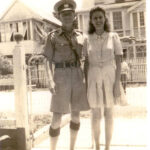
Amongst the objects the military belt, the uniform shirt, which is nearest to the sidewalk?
the military belt

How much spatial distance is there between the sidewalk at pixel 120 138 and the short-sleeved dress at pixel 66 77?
995 mm

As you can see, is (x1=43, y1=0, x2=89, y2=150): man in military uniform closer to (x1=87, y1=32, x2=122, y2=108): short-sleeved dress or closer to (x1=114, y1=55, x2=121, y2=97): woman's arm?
(x1=87, y1=32, x2=122, y2=108): short-sleeved dress

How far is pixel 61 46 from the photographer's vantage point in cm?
335

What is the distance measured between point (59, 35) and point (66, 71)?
16.9 inches

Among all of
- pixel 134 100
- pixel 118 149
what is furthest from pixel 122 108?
pixel 118 149

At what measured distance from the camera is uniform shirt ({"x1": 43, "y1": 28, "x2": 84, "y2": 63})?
3350 millimetres

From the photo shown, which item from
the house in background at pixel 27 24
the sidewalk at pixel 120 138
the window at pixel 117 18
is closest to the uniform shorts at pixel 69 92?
the sidewalk at pixel 120 138

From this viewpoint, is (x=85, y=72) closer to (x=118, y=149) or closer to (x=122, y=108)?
(x=118, y=149)

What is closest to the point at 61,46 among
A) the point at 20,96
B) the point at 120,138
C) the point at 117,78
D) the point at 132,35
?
the point at 117,78

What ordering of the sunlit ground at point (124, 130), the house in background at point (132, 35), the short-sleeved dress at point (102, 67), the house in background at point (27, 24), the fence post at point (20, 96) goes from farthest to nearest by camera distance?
the house in background at point (27, 24)
the house in background at point (132, 35)
the sunlit ground at point (124, 130)
the fence post at point (20, 96)
the short-sleeved dress at point (102, 67)

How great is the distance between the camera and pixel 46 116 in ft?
20.5

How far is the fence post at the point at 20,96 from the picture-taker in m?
4.04

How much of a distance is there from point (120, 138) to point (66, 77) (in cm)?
161

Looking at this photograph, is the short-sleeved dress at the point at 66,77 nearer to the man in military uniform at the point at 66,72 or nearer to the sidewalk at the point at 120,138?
the man in military uniform at the point at 66,72
